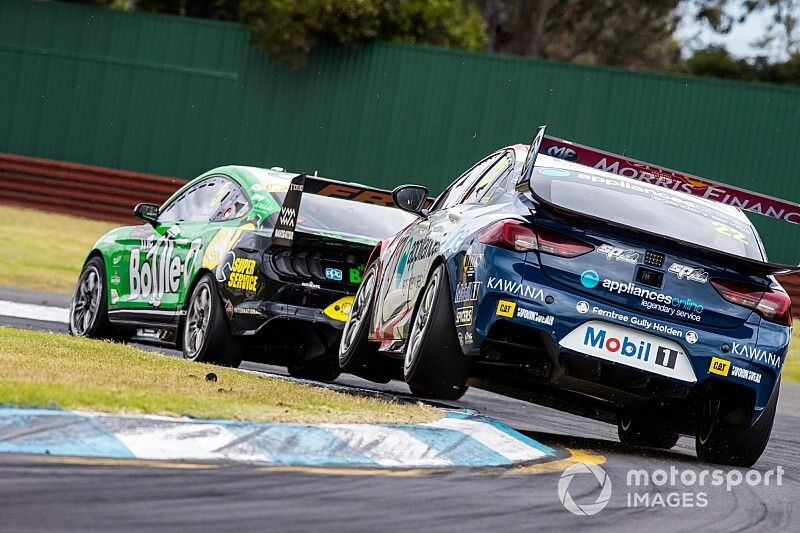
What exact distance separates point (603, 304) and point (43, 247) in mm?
15163

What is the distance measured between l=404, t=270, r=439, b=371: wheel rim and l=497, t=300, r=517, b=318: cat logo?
0.58 metres

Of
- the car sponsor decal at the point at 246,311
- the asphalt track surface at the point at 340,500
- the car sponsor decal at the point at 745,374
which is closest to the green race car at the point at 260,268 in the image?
the car sponsor decal at the point at 246,311

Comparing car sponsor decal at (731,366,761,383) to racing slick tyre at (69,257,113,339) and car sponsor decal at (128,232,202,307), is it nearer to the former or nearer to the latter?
car sponsor decal at (128,232,202,307)

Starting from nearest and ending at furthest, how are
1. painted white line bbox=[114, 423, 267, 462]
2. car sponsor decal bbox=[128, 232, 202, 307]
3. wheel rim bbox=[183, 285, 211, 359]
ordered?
painted white line bbox=[114, 423, 267, 462], wheel rim bbox=[183, 285, 211, 359], car sponsor decal bbox=[128, 232, 202, 307]

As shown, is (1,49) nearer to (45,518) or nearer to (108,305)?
(108,305)

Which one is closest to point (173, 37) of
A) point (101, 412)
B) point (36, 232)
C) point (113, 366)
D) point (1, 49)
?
point (1, 49)

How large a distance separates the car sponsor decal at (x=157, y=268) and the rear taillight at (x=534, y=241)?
4.04 metres

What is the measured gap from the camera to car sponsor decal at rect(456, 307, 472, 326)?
25.8 feet

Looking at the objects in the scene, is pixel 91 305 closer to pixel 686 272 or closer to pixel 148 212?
pixel 148 212

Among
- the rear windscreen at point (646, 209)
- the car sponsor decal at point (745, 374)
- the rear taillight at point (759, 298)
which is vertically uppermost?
the rear windscreen at point (646, 209)

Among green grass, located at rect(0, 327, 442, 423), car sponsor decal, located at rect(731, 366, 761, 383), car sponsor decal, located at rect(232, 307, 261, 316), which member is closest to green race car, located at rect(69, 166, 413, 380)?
car sponsor decal, located at rect(232, 307, 261, 316)

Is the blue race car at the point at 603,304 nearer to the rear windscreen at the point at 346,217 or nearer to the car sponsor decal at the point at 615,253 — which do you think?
the car sponsor decal at the point at 615,253

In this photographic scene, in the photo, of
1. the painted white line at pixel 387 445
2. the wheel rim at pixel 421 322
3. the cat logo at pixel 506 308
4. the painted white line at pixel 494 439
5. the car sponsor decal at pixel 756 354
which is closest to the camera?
the painted white line at pixel 387 445

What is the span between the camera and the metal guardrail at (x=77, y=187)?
27234mm
